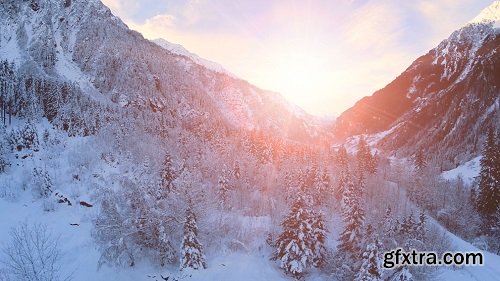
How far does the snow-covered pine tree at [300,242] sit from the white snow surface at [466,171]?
290 feet

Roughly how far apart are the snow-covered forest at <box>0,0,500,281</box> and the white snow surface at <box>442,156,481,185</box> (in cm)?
156

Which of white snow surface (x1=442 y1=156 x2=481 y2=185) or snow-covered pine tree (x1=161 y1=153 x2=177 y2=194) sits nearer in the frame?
snow-covered pine tree (x1=161 y1=153 x2=177 y2=194)

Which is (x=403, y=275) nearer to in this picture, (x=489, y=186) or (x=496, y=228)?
(x=496, y=228)

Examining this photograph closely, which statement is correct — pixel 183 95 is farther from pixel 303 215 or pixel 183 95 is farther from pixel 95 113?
pixel 303 215

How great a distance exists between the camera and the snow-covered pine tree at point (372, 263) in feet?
107

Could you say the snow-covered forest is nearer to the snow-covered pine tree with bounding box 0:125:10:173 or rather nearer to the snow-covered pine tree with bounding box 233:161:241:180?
the snow-covered pine tree with bounding box 233:161:241:180

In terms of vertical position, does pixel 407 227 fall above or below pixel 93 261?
above

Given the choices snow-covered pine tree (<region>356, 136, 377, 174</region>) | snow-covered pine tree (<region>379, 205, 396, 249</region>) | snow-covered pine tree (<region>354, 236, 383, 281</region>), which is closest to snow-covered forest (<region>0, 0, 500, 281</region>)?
snow-covered pine tree (<region>354, 236, 383, 281</region>)

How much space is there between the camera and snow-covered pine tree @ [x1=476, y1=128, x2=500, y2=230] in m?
63.5

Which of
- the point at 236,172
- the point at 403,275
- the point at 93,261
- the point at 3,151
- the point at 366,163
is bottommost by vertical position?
the point at 93,261

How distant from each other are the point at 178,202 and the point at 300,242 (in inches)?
609

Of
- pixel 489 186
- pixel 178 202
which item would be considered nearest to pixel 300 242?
pixel 178 202

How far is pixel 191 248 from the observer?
38.4 m

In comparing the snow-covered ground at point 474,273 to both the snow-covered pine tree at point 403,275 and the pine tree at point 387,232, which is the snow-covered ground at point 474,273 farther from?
the pine tree at point 387,232
